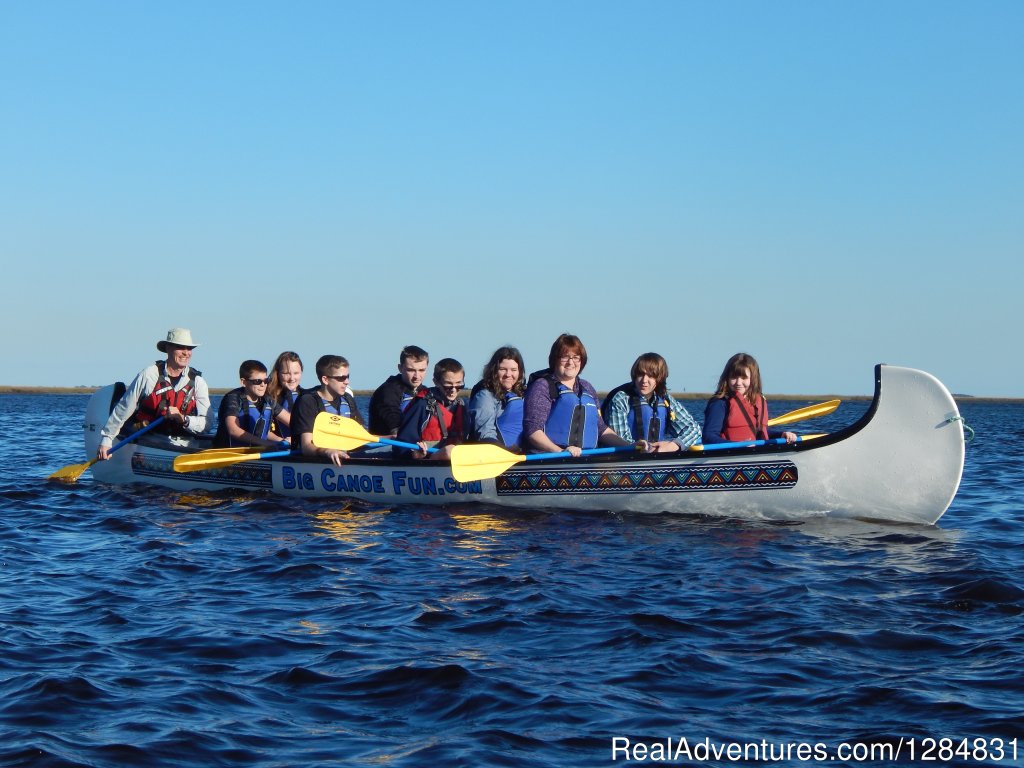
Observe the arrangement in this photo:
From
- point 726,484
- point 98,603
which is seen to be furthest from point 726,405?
point 98,603

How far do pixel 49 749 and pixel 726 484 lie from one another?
24.6ft

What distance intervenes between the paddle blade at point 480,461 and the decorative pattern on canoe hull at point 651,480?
0.43 m

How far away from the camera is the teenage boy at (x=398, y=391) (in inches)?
479

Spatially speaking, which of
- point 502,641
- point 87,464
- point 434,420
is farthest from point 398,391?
point 502,641

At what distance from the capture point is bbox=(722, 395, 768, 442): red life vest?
11.0m

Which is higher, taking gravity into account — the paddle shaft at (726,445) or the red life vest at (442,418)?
the red life vest at (442,418)

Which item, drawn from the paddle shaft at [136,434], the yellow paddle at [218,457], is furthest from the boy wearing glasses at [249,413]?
the paddle shaft at [136,434]

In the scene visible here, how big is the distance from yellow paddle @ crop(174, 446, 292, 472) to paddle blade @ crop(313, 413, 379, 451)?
40.9 inches

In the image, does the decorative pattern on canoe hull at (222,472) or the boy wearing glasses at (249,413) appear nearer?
the decorative pattern on canoe hull at (222,472)

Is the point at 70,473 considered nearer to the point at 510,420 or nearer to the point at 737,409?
the point at 510,420

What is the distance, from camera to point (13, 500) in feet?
43.9

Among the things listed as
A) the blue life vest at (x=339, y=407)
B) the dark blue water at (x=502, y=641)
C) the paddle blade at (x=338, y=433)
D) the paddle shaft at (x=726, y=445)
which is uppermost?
the blue life vest at (x=339, y=407)

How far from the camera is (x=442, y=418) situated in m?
12.3

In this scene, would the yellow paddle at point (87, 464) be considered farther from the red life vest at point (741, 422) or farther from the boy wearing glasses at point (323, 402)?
the red life vest at point (741, 422)
